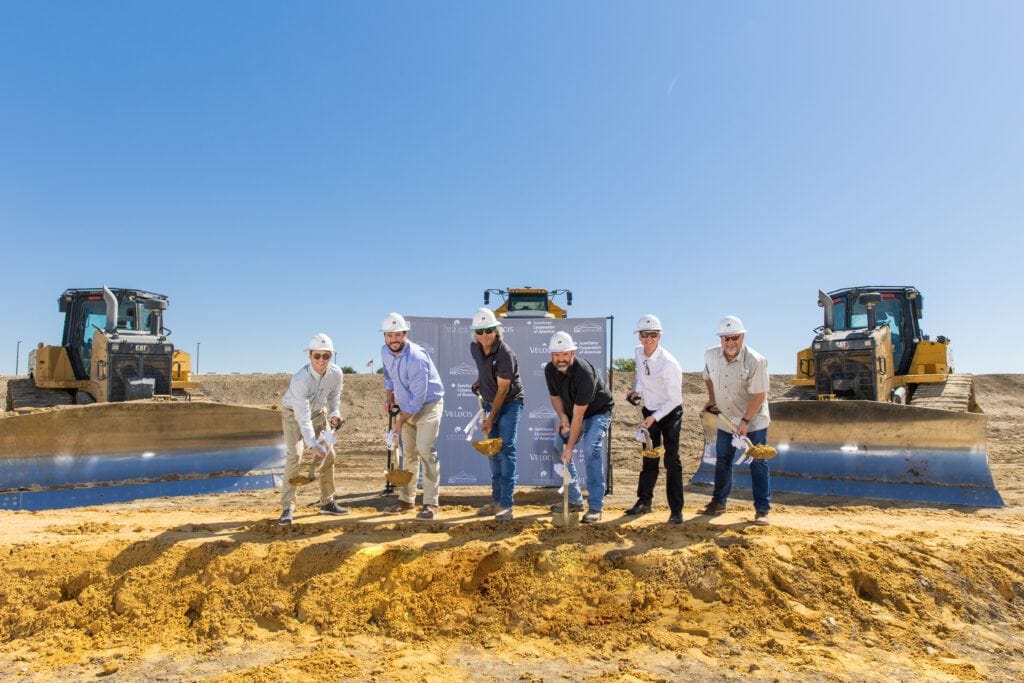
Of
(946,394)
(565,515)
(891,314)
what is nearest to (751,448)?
(565,515)

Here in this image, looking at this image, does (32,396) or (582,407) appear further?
(32,396)

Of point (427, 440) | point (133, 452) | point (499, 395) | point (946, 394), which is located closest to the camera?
point (499, 395)

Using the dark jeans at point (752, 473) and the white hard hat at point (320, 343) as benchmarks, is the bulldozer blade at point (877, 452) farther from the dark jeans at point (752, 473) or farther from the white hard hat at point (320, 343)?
the white hard hat at point (320, 343)

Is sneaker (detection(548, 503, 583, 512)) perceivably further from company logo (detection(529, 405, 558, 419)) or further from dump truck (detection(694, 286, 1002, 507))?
dump truck (detection(694, 286, 1002, 507))

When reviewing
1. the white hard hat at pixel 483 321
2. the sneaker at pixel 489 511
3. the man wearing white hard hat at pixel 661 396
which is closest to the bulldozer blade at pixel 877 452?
the man wearing white hard hat at pixel 661 396

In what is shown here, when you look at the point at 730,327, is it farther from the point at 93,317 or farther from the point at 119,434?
the point at 93,317

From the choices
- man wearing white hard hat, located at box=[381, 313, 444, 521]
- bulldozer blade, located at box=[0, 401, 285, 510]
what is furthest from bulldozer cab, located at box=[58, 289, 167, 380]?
man wearing white hard hat, located at box=[381, 313, 444, 521]

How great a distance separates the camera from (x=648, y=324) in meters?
5.72

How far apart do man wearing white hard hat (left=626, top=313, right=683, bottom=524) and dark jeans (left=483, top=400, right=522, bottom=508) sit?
1108mm

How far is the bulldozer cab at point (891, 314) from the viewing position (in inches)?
462

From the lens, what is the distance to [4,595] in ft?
15.4

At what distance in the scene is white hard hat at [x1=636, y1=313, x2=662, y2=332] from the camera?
570cm

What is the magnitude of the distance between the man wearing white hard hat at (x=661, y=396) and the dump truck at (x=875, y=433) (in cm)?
204

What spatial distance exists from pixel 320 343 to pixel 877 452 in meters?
7.05
